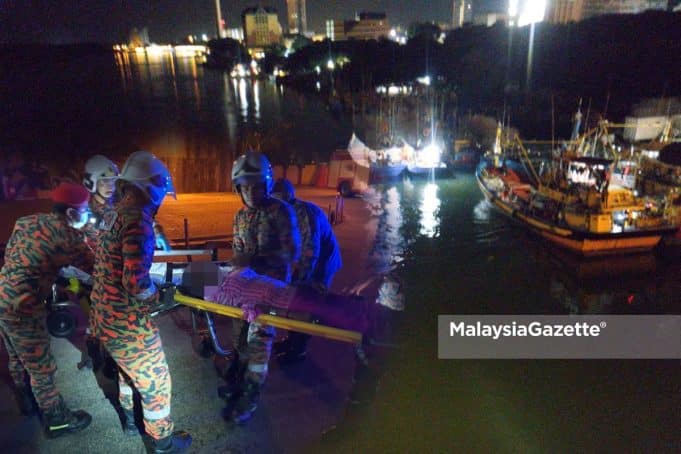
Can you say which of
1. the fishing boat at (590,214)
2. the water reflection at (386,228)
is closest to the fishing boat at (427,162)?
the water reflection at (386,228)

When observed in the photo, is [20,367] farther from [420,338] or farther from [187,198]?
[187,198]

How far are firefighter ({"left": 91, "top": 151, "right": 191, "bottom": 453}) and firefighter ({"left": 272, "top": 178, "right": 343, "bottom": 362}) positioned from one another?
1.43 metres

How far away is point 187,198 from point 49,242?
13617 mm

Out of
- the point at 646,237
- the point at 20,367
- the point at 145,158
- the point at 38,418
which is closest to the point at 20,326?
the point at 20,367

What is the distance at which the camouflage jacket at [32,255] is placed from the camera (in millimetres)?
3068

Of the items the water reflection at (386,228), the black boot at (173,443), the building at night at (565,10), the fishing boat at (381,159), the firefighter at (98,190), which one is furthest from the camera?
the building at night at (565,10)

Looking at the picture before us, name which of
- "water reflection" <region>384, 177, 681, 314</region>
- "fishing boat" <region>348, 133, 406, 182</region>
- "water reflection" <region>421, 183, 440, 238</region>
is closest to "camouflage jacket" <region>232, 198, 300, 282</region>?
"water reflection" <region>384, 177, 681, 314</region>

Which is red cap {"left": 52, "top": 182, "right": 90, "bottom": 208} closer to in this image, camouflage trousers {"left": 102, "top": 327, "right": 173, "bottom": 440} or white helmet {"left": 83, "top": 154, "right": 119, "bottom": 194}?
camouflage trousers {"left": 102, "top": 327, "right": 173, "bottom": 440}

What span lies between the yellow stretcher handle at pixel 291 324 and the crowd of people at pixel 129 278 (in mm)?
268

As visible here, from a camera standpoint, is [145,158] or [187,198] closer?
[145,158]

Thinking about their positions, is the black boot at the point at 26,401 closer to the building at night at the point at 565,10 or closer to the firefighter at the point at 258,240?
the firefighter at the point at 258,240

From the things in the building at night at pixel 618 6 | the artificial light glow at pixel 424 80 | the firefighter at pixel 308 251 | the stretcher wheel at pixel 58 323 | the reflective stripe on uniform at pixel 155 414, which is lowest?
the reflective stripe on uniform at pixel 155 414

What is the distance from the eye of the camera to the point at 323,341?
16.0ft

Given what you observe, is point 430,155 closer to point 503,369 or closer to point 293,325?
point 503,369
